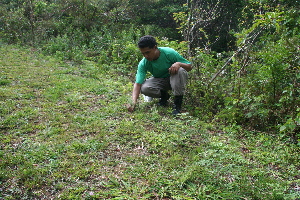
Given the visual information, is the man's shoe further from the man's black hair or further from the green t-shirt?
the man's black hair

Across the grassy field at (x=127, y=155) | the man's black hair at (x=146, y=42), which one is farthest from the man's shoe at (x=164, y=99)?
the man's black hair at (x=146, y=42)

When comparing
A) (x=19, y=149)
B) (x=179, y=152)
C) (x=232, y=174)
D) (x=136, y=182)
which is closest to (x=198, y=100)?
(x=179, y=152)

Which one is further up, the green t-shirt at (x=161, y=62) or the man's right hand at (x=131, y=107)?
the green t-shirt at (x=161, y=62)

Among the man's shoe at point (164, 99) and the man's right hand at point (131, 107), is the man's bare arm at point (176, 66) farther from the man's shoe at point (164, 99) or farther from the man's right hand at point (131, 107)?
the man's right hand at point (131, 107)

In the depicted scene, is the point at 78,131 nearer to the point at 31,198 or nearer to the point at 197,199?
the point at 31,198

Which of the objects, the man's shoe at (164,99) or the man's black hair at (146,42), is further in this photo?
the man's shoe at (164,99)

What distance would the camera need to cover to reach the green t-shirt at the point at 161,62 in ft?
13.3

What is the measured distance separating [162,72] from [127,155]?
6.57 feet

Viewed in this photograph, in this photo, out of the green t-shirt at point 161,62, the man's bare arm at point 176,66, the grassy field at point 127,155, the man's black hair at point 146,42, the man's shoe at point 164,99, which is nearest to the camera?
the grassy field at point 127,155

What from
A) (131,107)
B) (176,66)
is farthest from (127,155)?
(176,66)

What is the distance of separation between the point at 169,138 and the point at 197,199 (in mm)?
1145

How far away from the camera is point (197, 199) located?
1939 mm

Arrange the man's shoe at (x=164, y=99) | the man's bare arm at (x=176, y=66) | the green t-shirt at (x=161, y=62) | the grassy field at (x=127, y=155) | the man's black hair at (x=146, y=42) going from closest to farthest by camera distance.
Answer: the grassy field at (x=127, y=155)
the man's black hair at (x=146, y=42)
the man's bare arm at (x=176, y=66)
the green t-shirt at (x=161, y=62)
the man's shoe at (x=164, y=99)

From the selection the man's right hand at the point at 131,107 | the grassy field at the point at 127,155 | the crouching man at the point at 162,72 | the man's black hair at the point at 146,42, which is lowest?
the grassy field at the point at 127,155
